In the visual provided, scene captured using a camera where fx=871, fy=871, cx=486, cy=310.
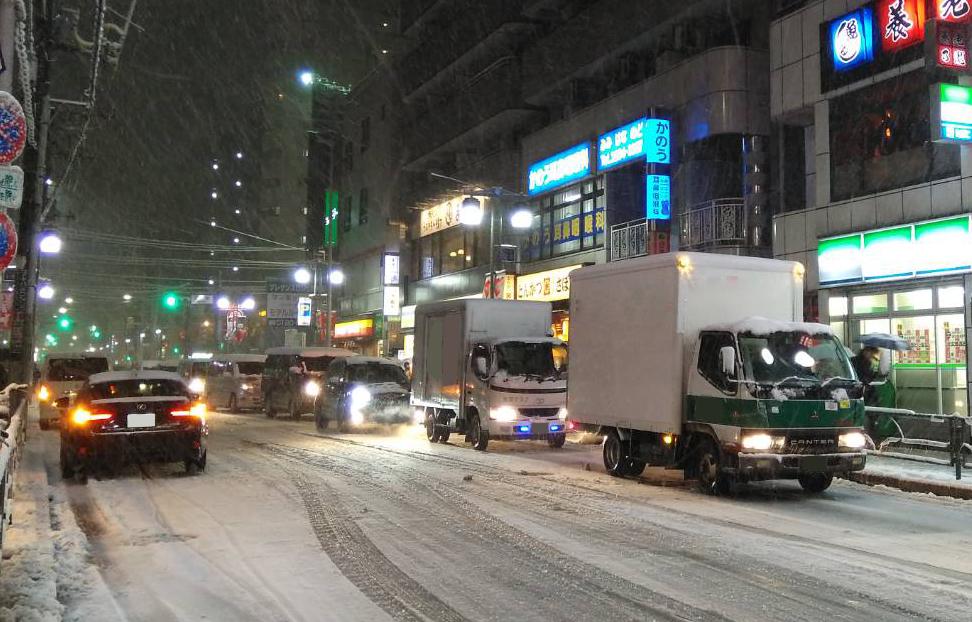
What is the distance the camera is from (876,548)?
8336 millimetres

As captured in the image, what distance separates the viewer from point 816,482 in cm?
1241

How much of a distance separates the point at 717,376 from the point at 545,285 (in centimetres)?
2171

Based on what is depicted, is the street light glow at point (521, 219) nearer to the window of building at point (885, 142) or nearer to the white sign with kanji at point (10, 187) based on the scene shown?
the window of building at point (885, 142)

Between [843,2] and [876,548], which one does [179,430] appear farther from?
[843,2]

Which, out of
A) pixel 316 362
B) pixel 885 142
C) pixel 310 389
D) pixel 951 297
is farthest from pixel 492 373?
pixel 316 362

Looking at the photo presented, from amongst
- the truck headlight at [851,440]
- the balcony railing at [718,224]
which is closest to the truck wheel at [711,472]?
the truck headlight at [851,440]

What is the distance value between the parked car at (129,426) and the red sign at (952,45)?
607 inches

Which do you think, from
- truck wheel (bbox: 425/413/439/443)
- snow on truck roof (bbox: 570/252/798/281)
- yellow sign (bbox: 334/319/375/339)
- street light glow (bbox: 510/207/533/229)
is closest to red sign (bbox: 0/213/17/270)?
snow on truck roof (bbox: 570/252/798/281)

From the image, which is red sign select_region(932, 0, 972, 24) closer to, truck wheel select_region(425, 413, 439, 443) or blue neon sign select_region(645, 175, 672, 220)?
blue neon sign select_region(645, 175, 672, 220)

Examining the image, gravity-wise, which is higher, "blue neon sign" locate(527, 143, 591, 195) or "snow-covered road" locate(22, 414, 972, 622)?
"blue neon sign" locate(527, 143, 591, 195)

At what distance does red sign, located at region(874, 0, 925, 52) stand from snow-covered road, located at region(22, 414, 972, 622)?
35.7 feet

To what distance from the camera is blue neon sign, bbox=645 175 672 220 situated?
26.5 metres

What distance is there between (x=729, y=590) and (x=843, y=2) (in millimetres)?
18417

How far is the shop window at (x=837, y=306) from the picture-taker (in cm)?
2120
